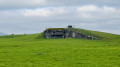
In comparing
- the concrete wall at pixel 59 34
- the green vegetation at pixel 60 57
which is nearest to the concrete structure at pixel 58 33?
the concrete wall at pixel 59 34

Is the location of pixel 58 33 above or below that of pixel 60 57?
above

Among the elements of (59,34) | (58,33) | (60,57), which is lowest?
(60,57)

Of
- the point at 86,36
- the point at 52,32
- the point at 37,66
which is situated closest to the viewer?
the point at 37,66

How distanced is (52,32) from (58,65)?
64929 mm

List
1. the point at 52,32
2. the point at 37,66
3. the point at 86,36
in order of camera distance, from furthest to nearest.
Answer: the point at 52,32 → the point at 86,36 → the point at 37,66

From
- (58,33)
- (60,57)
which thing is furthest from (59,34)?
(60,57)

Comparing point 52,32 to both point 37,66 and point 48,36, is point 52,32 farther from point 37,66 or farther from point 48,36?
point 37,66

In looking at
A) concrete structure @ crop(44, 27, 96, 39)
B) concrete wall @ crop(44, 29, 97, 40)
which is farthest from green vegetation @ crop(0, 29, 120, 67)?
concrete structure @ crop(44, 27, 96, 39)

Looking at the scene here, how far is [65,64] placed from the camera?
32.6 meters

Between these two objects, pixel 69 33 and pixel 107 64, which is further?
pixel 69 33

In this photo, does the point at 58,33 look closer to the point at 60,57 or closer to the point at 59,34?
the point at 59,34

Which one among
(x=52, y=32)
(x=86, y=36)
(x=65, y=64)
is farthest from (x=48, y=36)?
(x=65, y=64)

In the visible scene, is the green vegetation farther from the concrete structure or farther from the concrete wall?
the concrete structure

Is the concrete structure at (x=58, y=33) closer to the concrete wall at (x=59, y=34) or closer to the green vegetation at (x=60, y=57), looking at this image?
the concrete wall at (x=59, y=34)
